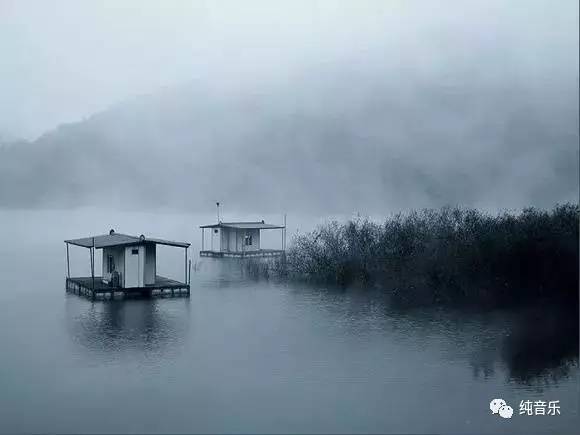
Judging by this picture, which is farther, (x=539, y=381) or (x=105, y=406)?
(x=539, y=381)

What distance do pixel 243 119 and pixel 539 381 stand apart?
17.3m

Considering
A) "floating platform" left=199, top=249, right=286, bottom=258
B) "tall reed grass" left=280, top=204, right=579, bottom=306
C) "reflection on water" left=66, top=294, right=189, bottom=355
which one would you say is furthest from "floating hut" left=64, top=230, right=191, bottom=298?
"floating platform" left=199, top=249, right=286, bottom=258

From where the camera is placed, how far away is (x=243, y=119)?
2359 cm

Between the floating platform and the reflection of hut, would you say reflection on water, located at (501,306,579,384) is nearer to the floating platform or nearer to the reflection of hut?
the reflection of hut

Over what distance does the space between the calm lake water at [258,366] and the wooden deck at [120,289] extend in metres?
0.19

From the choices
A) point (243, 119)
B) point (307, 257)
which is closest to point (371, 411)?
point (307, 257)

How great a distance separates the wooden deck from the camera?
1085 centimetres

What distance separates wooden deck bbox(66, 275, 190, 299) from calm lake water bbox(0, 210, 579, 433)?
0.19 metres

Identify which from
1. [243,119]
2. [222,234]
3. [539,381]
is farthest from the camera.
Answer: [243,119]

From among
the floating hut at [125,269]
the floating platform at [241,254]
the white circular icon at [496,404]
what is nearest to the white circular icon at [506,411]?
the white circular icon at [496,404]

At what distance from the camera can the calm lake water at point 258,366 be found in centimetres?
625

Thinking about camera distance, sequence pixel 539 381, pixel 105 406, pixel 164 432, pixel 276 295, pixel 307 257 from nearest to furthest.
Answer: pixel 164 432 → pixel 105 406 → pixel 539 381 → pixel 276 295 → pixel 307 257

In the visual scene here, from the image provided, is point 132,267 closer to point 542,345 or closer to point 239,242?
point 542,345

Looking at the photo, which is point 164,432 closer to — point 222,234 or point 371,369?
point 371,369
